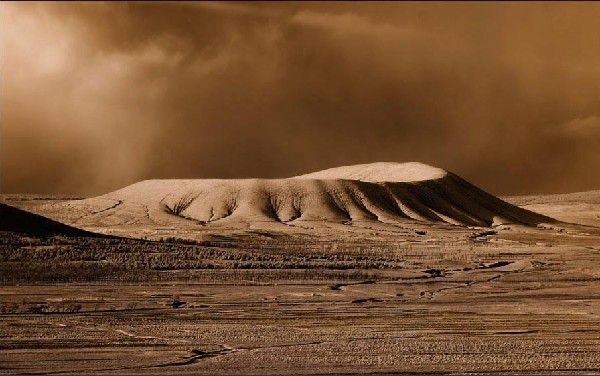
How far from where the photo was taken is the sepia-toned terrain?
20.3 meters

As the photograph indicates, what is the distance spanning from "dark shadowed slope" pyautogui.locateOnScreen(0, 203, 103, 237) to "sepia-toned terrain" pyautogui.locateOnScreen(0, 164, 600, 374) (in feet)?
0.47

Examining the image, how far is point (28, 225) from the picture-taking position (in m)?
45.2

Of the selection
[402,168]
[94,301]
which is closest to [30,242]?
[94,301]

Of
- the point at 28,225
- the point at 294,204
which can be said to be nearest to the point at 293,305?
the point at 28,225

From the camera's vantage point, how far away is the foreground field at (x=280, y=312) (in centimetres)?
2016

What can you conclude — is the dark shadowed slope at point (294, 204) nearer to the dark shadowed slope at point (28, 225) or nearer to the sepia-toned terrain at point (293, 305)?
the sepia-toned terrain at point (293, 305)

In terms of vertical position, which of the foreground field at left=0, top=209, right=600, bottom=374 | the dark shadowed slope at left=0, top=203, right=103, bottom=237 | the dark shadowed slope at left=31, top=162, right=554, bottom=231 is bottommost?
the foreground field at left=0, top=209, right=600, bottom=374

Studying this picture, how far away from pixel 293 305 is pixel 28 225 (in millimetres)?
18916

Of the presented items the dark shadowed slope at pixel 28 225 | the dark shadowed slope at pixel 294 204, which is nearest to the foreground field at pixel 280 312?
the dark shadowed slope at pixel 28 225

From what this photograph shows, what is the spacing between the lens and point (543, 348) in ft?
72.0

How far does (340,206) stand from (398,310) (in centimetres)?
9221

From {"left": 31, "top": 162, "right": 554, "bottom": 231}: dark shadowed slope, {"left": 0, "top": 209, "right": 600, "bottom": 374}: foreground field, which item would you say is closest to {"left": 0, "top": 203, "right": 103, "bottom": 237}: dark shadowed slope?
{"left": 0, "top": 209, "right": 600, "bottom": 374}: foreground field

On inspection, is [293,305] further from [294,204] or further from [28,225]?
[294,204]

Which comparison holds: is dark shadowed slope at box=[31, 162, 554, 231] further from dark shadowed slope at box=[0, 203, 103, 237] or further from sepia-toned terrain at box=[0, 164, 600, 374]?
dark shadowed slope at box=[0, 203, 103, 237]
